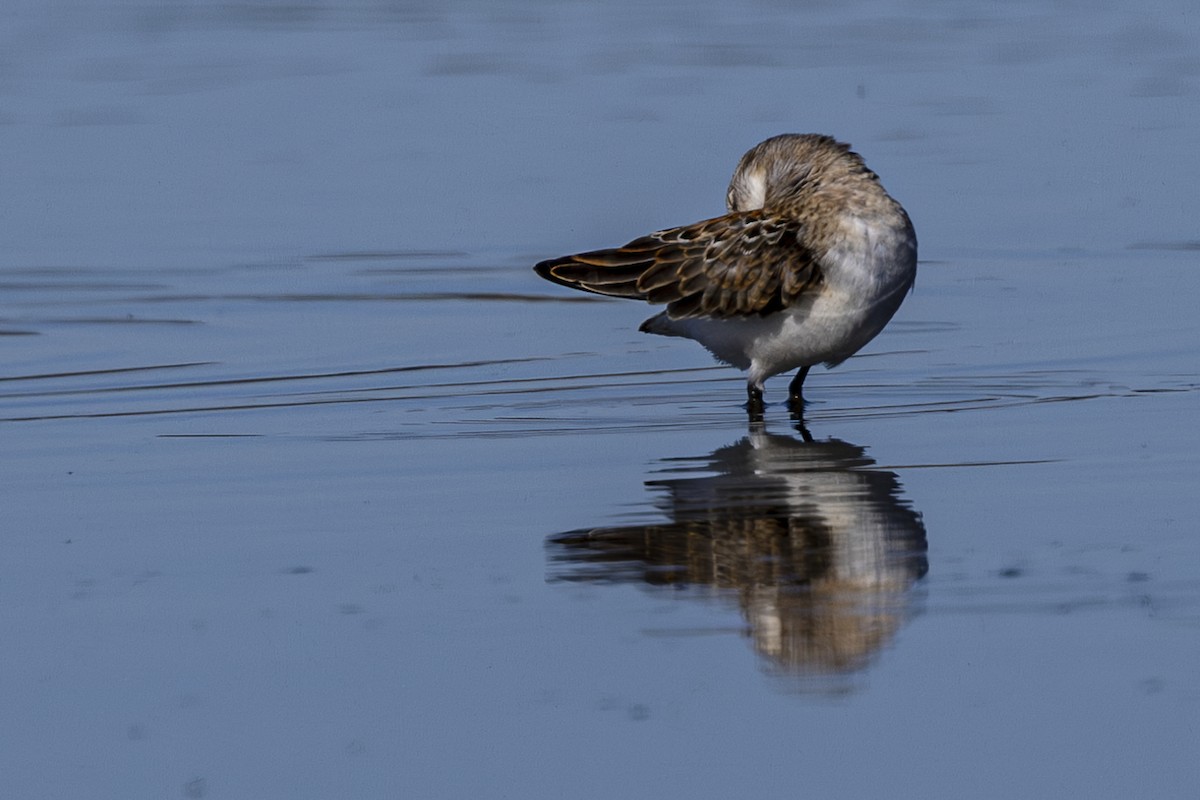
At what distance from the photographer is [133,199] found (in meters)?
14.3

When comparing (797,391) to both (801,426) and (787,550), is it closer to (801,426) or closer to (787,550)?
(801,426)

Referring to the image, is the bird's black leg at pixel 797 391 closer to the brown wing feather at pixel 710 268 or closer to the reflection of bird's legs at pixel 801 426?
the reflection of bird's legs at pixel 801 426

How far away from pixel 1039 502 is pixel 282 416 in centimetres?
339

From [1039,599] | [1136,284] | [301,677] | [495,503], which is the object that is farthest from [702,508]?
[1136,284]

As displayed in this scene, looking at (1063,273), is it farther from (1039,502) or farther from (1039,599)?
(1039,599)

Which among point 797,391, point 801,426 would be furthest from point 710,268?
point 801,426

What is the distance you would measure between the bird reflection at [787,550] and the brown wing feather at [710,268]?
1093 mm

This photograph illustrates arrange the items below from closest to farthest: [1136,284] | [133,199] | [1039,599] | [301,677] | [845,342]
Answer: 1. [301,677]
2. [1039,599]
3. [845,342]
4. [1136,284]
5. [133,199]

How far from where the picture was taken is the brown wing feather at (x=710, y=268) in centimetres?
937

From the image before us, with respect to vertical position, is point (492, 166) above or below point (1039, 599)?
above

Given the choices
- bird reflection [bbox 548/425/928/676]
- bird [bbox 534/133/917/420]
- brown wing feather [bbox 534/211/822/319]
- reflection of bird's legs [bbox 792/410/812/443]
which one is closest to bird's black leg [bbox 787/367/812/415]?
bird [bbox 534/133/917/420]

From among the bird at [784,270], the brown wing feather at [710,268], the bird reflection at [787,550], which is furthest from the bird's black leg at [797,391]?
the bird reflection at [787,550]

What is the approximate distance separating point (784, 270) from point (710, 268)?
0.41 meters

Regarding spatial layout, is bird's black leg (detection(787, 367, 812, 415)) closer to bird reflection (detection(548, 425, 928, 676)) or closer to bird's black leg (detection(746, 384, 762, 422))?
bird's black leg (detection(746, 384, 762, 422))
